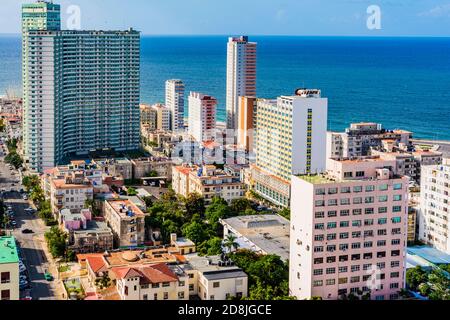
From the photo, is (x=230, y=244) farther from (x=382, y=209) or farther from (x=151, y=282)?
(x=382, y=209)

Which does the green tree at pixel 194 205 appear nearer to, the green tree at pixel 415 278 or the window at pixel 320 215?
the green tree at pixel 415 278

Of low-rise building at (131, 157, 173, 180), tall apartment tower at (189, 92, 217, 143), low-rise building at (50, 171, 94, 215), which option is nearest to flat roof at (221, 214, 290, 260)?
low-rise building at (50, 171, 94, 215)

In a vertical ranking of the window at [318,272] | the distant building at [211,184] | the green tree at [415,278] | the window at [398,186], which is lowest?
the green tree at [415,278]

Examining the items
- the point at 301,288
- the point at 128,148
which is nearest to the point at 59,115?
the point at 128,148

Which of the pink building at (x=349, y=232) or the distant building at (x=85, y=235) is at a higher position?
the pink building at (x=349, y=232)

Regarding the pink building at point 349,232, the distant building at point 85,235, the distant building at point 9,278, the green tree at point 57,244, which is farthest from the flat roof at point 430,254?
the distant building at point 9,278

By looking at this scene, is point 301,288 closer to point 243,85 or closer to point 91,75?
point 91,75
